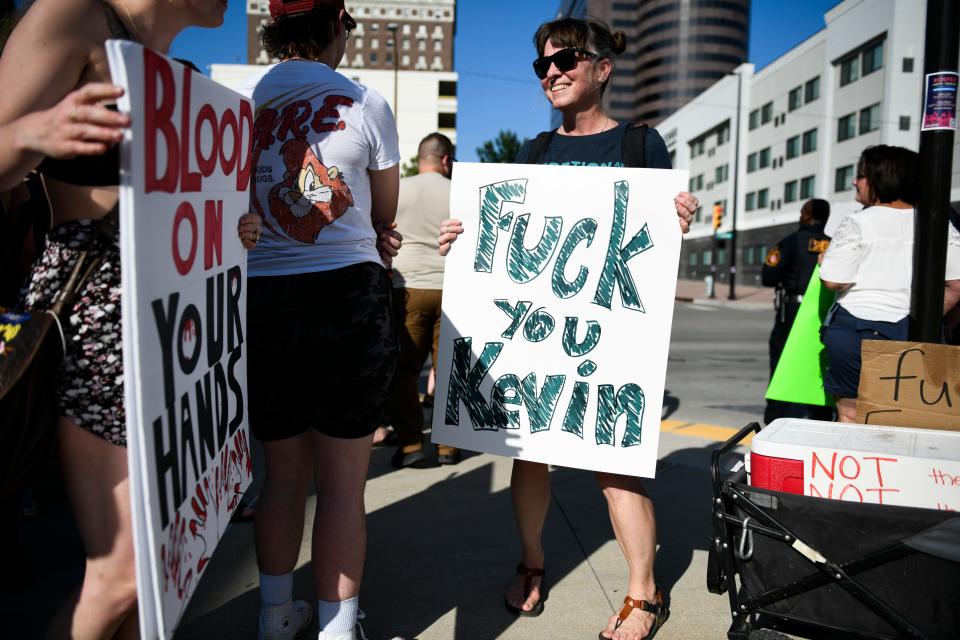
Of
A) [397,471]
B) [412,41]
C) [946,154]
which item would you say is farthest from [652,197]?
[412,41]

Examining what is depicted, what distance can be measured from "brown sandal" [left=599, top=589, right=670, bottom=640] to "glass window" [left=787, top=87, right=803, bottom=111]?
41.8 m

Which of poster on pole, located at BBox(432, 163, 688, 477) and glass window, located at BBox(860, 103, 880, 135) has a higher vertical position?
glass window, located at BBox(860, 103, 880, 135)

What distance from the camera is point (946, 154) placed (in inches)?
109

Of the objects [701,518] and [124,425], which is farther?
[701,518]

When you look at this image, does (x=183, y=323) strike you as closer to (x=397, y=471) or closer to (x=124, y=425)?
(x=124, y=425)

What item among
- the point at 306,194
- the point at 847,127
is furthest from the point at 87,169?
the point at 847,127

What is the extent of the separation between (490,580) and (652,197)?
5.20ft

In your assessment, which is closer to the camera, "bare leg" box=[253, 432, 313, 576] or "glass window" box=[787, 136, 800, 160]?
"bare leg" box=[253, 432, 313, 576]

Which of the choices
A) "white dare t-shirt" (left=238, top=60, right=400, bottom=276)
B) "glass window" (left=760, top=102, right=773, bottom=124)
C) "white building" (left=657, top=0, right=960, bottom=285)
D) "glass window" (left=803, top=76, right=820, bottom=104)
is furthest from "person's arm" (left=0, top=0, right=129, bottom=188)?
"glass window" (left=760, top=102, right=773, bottom=124)

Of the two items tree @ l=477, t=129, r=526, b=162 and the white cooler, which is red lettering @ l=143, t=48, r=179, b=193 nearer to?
the white cooler

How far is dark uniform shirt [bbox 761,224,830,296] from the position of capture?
558 centimetres

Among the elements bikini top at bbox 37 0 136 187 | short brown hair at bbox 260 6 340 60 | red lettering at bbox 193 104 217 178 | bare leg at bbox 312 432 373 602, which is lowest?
bare leg at bbox 312 432 373 602

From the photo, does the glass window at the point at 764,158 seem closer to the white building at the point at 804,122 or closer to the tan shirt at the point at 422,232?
the white building at the point at 804,122

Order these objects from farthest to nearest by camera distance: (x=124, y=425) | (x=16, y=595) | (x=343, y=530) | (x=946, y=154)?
(x=946, y=154) → (x=16, y=595) → (x=343, y=530) → (x=124, y=425)
